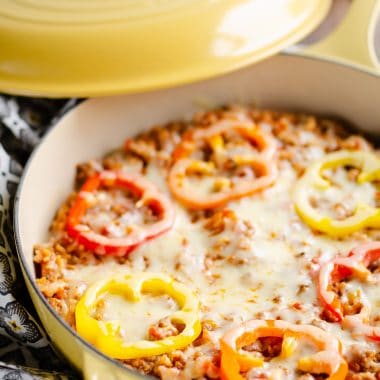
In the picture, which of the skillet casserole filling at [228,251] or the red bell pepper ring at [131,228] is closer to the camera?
the skillet casserole filling at [228,251]

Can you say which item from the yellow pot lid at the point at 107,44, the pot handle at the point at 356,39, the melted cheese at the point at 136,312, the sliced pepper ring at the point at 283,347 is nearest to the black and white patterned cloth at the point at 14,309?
the melted cheese at the point at 136,312

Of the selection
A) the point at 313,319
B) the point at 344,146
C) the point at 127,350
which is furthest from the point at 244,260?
the point at 344,146

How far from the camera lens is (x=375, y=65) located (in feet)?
9.72

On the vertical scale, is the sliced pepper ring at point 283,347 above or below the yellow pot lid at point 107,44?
below

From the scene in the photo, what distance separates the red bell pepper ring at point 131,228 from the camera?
2.60m

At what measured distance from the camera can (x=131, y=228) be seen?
8.71ft

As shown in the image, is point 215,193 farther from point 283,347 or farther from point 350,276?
point 283,347

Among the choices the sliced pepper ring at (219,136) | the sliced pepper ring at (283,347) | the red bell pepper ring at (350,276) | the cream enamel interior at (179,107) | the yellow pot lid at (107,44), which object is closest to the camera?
the sliced pepper ring at (283,347)

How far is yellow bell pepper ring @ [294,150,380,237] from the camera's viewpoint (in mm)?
2615

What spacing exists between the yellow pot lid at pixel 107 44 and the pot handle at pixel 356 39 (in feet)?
1.83

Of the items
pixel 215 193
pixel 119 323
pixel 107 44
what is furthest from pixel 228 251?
pixel 107 44

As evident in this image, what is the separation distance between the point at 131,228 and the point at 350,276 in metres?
0.71

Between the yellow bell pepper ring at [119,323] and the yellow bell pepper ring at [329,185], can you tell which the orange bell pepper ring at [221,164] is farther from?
the yellow bell pepper ring at [119,323]

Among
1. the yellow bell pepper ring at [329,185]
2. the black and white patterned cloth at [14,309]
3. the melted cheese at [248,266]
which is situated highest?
the yellow bell pepper ring at [329,185]
